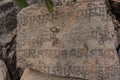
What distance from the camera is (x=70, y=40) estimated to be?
1.91 m

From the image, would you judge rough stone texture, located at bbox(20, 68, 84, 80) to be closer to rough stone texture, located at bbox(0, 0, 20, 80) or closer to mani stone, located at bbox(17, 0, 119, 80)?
mani stone, located at bbox(17, 0, 119, 80)

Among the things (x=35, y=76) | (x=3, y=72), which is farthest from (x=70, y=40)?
(x=3, y=72)

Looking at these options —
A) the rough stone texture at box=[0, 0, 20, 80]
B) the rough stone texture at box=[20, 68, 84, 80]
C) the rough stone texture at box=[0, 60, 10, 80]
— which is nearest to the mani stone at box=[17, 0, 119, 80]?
the rough stone texture at box=[20, 68, 84, 80]

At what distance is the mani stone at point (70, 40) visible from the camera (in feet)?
5.99

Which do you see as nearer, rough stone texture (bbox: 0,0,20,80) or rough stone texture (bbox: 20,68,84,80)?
rough stone texture (bbox: 20,68,84,80)

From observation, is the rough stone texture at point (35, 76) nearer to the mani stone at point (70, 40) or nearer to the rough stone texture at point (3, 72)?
the mani stone at point (70, 40)

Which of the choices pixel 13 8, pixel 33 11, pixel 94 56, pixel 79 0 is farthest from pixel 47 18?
pixel 13 8

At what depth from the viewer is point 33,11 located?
206 cm

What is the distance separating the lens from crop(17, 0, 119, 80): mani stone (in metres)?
1.83

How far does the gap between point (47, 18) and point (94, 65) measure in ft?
1.61

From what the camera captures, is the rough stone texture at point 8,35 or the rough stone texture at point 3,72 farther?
the rough stone texture at point 8,35

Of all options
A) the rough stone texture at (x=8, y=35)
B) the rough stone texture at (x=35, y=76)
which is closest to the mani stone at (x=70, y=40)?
the rough stone texture at (x=35, y=76)

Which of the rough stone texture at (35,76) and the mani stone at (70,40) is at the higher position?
the mani stone at (70,40)

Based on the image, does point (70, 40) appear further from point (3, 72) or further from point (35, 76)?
point (3, 72)
